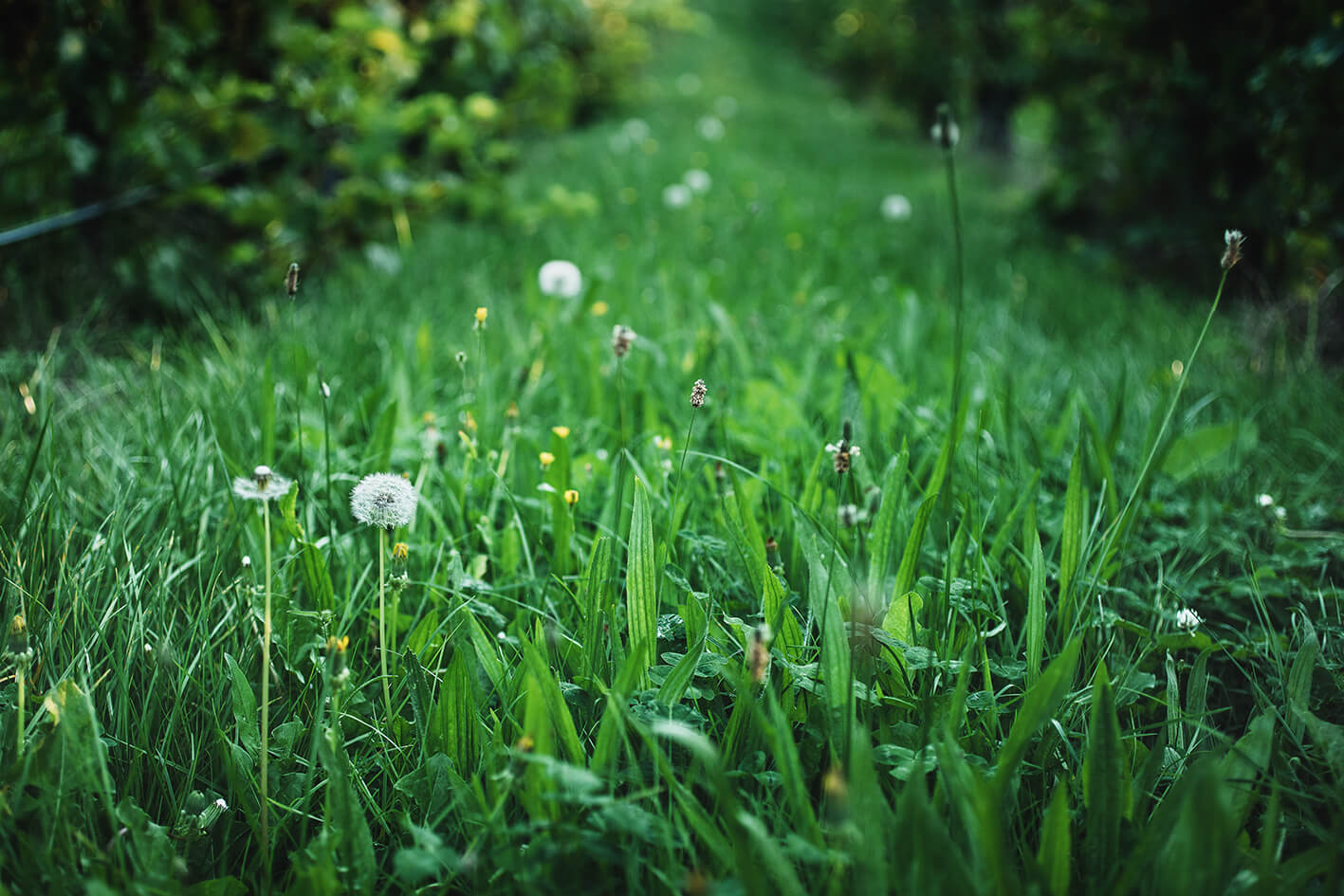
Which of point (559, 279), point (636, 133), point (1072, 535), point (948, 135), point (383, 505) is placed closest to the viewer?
point (383, 505)

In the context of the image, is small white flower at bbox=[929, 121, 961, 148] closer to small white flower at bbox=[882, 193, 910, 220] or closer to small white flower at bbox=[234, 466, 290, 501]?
small white flower at bbox=[234, 466, 290, 501]

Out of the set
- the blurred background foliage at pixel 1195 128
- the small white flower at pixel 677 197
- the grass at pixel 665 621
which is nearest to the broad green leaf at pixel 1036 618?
the grass at pixel 665 621

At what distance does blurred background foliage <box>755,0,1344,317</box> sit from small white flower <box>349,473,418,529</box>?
2.85m

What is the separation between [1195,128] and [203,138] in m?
3.82

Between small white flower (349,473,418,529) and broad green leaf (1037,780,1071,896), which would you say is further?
small white flower (349,473,418,529)

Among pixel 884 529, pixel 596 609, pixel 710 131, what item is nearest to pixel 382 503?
pixel 596 609

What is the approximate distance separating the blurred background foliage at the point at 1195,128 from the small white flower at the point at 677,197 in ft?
6.27

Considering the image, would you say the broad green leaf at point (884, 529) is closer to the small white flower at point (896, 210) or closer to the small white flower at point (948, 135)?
the small white flower at point (948, 135)

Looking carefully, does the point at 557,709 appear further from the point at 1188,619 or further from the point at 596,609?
the point at 1188,619

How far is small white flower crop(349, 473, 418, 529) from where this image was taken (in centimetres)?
97

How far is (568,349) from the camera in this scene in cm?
224

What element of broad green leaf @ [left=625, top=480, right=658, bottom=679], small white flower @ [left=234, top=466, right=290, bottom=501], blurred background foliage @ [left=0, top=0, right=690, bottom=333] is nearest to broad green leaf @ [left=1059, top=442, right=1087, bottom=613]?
broad green leaf @ [left=625, top=480, right=658, bottom=679]

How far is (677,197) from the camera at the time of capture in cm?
394

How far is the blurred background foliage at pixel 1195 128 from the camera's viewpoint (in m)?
2.56
